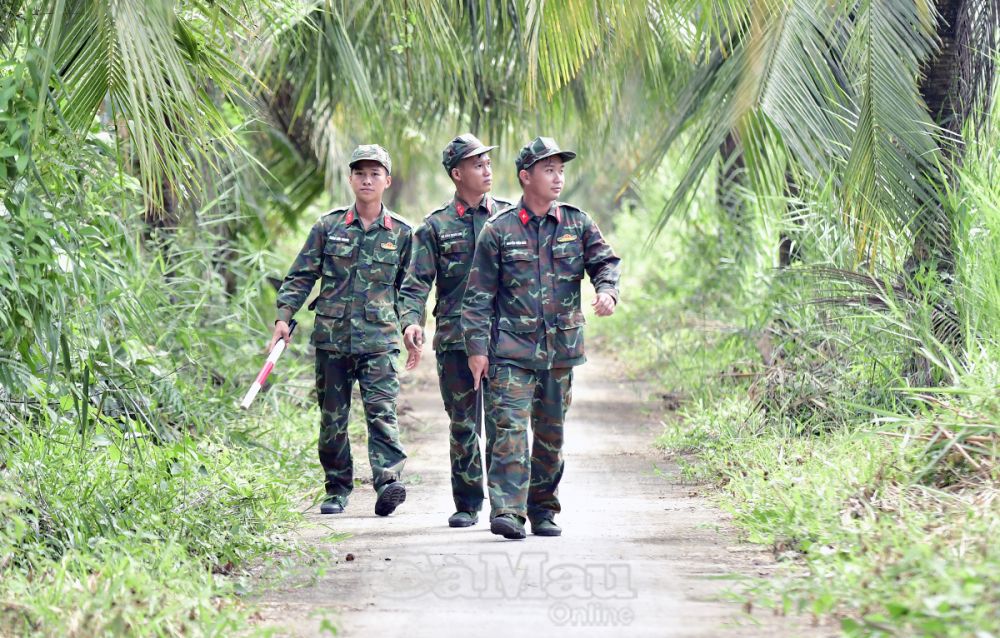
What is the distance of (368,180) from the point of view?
7488 mm

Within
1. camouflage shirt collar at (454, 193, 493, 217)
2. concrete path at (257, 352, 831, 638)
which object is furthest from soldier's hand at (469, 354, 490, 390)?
camouflage shirt collar at (454, 193, 493, 217)

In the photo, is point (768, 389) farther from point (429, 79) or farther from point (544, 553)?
point (429, 79)

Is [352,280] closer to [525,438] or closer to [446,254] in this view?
[446,254]

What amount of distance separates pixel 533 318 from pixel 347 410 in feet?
4.97

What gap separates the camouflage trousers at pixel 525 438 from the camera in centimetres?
643

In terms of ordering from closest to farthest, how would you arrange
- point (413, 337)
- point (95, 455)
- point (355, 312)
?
point (413, 337) < point (95, 455) < point (355, 312)

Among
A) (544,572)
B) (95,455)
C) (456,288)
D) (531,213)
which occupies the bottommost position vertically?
(544,572)

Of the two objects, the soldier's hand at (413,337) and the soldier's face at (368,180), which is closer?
the soldier's hand at (413,337)

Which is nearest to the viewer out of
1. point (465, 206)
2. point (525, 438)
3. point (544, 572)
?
point (544, 572)

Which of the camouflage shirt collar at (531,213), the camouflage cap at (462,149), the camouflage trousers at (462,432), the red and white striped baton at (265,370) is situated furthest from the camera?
the camouflage cap at (462,149)

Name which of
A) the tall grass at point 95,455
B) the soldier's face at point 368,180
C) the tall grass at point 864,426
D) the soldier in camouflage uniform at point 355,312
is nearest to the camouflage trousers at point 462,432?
the soldier in camouflage uniform at point 355,312

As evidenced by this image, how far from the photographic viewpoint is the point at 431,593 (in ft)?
17.4

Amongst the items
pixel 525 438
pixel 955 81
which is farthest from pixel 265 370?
pixel 955 81

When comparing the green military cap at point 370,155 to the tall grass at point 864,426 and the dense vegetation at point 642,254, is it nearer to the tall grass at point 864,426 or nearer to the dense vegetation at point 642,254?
the dense vegetation at point 642,254
